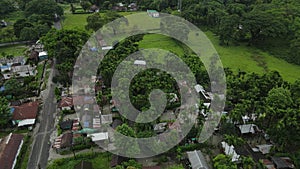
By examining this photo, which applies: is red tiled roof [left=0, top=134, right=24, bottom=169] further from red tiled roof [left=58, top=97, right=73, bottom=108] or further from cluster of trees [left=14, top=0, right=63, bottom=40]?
cluster of trees [left=14, top=0, right=63, bottom=40]

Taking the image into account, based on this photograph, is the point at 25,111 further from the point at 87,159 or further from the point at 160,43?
the point at 160,43

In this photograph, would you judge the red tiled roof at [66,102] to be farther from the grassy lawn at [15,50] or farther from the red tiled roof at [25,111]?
the grassy lawn at [15,50]

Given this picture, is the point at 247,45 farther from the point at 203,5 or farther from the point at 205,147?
the point at 205,147

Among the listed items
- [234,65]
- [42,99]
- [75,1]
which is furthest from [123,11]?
[42,99]

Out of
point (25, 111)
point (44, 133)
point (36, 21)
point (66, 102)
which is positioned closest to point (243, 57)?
point (66, 102)

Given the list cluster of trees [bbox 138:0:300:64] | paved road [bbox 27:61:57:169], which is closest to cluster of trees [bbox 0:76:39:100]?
paved road [bbox 27:61:57:169]

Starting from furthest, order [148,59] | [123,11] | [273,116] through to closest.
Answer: [123,11]
[148,59]
[273,116]

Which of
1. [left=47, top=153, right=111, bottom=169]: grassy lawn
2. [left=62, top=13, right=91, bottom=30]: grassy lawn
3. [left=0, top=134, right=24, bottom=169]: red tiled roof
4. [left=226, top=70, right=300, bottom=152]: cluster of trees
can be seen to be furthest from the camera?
[left=62, top=13, right=91, bottom=30]: grassy lawn
